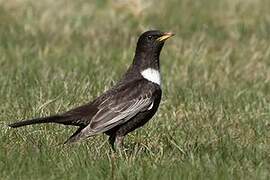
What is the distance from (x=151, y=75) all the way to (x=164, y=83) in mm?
2476

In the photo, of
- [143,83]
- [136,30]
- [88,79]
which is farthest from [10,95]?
[136,30]

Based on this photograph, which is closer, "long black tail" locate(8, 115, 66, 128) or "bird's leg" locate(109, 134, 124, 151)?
"long black tail" locate(8, 115, 66, 128)

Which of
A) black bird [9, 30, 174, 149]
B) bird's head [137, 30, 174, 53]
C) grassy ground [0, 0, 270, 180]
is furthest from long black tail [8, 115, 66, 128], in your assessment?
bird's head [137, 30, 174, 53]

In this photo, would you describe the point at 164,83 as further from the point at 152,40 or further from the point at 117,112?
the point at 117,112

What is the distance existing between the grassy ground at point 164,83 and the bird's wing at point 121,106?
0.75ft

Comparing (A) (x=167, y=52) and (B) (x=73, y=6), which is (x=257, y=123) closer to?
(A) (x=167, y=52)

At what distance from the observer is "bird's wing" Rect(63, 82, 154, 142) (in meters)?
7.78

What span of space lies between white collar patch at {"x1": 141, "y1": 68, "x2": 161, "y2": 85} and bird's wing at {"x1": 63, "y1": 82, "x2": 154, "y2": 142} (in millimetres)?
149

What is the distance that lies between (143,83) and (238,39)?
570cm

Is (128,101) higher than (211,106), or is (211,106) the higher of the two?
(128,101)

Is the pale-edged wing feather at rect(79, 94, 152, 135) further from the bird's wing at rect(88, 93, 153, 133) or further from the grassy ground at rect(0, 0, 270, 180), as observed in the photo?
the grassy ground at rect(0, 0, 270, 180)

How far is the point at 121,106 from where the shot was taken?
7.91 meters

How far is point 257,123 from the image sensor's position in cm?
894

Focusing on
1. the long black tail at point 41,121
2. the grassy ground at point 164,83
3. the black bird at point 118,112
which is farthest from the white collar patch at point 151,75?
the long black tail at point 41,121
